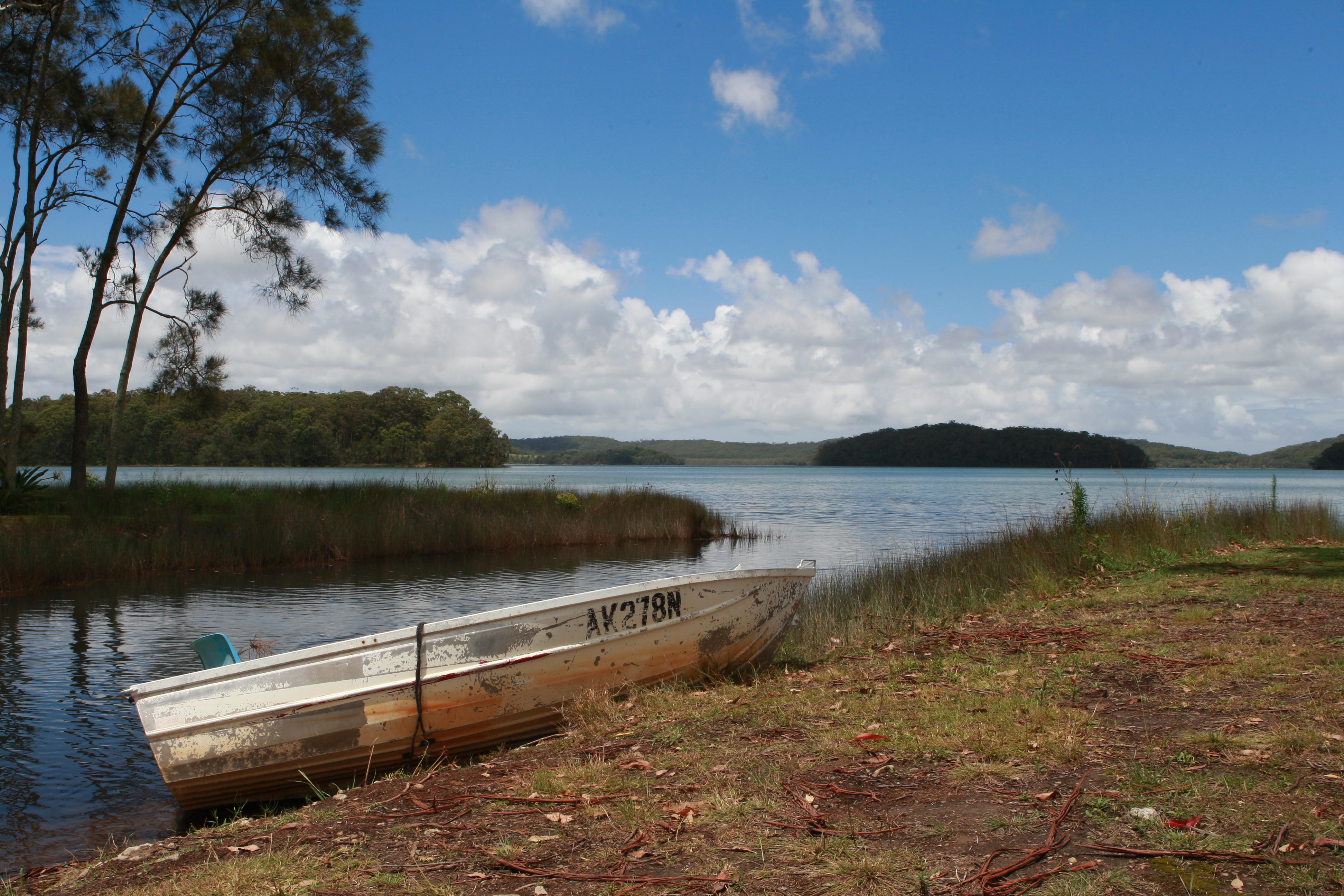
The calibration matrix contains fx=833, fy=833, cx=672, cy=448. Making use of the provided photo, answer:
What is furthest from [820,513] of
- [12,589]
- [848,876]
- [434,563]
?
[848,876]

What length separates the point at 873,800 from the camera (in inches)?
148

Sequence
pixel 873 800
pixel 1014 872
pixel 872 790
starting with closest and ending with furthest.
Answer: pixel 1014 872
pixel 873 800
pixel 872 790

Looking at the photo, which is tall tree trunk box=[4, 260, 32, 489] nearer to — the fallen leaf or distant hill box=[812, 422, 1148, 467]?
the fallen leaf

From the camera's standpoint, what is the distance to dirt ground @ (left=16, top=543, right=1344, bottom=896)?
121 inches

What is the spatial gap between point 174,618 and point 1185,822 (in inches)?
479

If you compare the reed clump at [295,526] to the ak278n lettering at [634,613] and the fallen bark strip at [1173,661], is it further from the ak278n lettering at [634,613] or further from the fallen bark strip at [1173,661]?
the fallen bark strip at [1173,661]

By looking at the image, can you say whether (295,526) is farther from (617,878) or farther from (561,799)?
(617,878)

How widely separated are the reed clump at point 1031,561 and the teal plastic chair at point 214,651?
4626 millimetres

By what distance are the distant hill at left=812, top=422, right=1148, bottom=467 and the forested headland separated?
62.8 meters

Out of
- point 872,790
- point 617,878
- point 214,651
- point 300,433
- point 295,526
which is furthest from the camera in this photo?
point 300,433

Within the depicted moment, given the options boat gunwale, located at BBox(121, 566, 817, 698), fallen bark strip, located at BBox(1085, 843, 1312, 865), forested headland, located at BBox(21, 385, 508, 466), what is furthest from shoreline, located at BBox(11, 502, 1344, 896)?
forested headland, located at BBox(21, 385, 508, 466)

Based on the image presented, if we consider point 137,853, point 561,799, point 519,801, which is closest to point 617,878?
point 561,799

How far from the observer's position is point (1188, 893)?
9.08 ft

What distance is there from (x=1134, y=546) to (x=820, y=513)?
2183 centimetres
